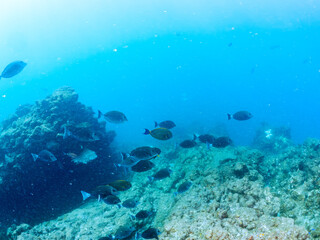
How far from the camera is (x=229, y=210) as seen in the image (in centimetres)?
425

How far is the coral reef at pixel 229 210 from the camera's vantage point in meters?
3.48

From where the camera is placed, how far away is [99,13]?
491 feet

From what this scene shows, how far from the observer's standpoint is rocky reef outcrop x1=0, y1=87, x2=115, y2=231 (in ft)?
28.4

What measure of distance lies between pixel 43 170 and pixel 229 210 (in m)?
8.70

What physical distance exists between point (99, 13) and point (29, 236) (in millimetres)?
175239

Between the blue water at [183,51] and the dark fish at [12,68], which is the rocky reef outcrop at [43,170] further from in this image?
the blue water at [183,51]

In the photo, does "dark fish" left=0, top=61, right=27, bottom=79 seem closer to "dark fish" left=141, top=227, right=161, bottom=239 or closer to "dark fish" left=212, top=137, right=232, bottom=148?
"dark fish" left=141, top=227, right=161, bottom=239

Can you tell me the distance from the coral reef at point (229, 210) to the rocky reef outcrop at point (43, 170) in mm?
2610

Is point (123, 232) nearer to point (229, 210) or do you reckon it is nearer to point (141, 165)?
point (141, 165)

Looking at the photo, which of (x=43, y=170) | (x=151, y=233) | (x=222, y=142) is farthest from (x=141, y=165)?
(x=43, y=170)

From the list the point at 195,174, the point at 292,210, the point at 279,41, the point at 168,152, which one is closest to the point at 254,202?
the point at 292,210

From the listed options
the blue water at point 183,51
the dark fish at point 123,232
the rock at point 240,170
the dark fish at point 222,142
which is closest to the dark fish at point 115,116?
the dark fish at point 123,232

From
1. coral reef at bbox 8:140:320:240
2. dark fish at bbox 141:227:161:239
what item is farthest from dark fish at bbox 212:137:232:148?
dark fish at bbox 141:227:161:239

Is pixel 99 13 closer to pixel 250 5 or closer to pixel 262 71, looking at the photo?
pixel 250 5
